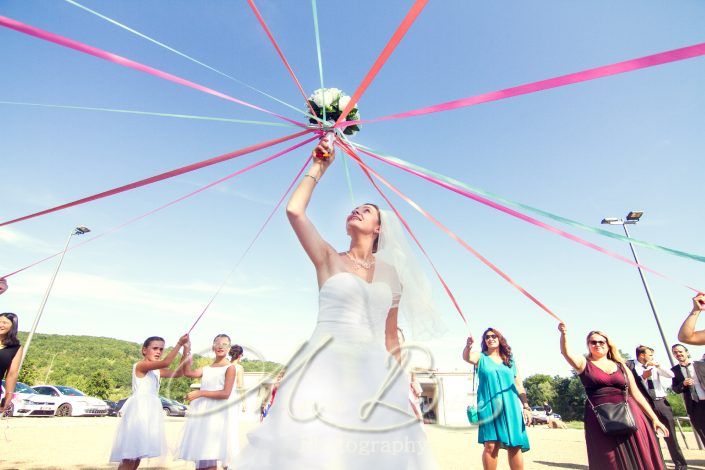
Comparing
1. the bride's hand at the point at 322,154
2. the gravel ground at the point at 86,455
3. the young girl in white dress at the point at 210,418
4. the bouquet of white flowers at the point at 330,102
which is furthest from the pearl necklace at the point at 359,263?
the gravel ground at the point at 86,455

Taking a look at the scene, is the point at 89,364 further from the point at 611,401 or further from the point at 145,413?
the point at 611,401

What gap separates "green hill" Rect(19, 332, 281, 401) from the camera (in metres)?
36.3

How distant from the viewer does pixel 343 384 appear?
2098 millimetres

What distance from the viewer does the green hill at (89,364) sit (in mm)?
36344

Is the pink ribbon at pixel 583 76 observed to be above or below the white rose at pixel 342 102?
below

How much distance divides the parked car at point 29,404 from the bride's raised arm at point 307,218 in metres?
20.7

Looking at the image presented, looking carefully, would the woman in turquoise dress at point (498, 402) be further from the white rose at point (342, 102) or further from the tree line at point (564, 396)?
the tree line at point (564, 396)

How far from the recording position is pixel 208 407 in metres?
5.86

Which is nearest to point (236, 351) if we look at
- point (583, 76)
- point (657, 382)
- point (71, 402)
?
point (583, 76)

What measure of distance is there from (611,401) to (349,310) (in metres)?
3.52

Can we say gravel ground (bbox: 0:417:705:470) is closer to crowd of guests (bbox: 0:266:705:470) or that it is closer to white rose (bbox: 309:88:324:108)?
crowd of guests (bbox: 0:266:705:470)

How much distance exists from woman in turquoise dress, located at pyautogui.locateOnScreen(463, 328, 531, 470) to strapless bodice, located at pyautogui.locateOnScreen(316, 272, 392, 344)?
11.2 ft

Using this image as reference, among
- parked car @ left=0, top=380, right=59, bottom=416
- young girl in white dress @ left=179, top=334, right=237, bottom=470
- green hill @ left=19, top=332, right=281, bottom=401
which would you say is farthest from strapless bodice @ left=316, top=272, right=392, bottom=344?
green hill @ left=19, top=332, right=281, bottom=401

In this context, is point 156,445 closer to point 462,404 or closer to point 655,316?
point 655,316
